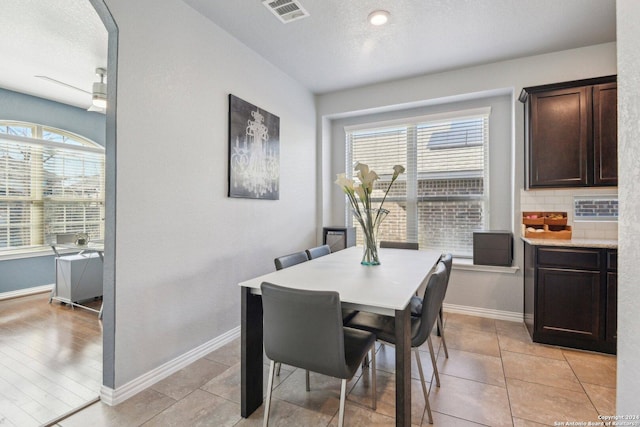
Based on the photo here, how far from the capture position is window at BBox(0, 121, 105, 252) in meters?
4.24

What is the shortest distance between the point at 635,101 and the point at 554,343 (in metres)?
2.82

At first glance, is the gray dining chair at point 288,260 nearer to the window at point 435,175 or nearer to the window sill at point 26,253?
the window at point 435,175

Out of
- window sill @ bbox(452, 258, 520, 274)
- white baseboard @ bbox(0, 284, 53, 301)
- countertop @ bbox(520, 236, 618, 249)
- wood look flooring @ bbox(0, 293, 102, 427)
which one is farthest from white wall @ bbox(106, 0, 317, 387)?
white baseboard @ bbox(0, 284, 53, 301)

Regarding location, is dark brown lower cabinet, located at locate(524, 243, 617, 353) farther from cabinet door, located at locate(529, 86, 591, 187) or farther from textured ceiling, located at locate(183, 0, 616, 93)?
textured ceiling, located at locate(183, 0, 616, 93)

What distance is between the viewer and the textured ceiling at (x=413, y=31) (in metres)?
2.42

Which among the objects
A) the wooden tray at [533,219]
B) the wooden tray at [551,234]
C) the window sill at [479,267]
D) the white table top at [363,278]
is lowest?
the window sill at [479,267]

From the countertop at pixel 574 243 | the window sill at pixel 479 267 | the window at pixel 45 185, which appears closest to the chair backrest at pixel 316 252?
the window sill at pixel 479 267

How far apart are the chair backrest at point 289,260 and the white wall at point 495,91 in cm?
208

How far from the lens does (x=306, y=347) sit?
148 cm

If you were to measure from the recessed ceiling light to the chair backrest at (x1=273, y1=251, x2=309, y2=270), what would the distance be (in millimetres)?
2057

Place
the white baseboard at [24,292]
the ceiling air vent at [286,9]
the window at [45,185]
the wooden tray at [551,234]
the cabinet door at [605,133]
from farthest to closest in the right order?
the window at [45,185] < the white baseboard at [24,292] < the wooden tray at [551,234] < the cabinet door at [605,133] < the ceiling air vent at [286,9]

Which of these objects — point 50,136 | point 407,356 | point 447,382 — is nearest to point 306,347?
point 407,356

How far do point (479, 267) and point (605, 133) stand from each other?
5.56 ft

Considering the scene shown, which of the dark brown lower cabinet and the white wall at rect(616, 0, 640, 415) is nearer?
the white wall at rect(616, 0, 640, 415)
